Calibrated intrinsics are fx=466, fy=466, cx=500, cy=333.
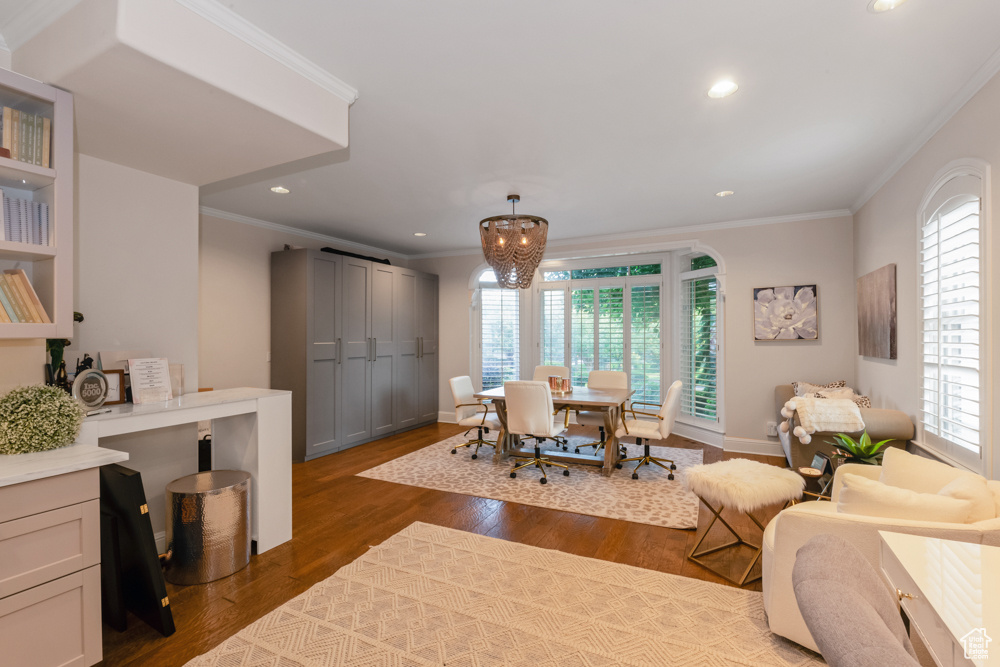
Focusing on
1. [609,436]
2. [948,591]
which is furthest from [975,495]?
[609,436]

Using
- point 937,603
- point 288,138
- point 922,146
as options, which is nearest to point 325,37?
point 288,138

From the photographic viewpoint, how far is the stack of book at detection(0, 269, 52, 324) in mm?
1798

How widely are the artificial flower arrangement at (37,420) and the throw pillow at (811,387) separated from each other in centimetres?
523

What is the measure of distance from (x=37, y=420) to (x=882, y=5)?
11.6 ft

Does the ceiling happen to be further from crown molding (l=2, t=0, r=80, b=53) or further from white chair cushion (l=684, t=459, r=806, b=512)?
white chair cushion (l=684, t=459, r=806, b=512)

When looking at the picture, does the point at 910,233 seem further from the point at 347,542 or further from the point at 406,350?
the point at 406,350

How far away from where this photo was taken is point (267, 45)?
1958 mm

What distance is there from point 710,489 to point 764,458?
290cm

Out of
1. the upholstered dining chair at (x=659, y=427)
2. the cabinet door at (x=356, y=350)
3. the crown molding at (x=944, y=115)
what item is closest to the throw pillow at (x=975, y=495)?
the crown molding at (x=944, y=115)

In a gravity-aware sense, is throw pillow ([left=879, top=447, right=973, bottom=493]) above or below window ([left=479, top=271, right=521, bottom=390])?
below

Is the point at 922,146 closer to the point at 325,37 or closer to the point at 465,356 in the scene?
the point at 325,37

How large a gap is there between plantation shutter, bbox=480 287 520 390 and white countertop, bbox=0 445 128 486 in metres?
5.35

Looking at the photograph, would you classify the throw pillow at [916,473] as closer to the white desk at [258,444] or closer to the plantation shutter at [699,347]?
the white desk at [258,444]

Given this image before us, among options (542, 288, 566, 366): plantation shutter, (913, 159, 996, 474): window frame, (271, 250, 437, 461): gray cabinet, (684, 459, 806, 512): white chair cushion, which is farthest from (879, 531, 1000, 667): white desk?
(542, 288, 566, 366): plantation shutter
